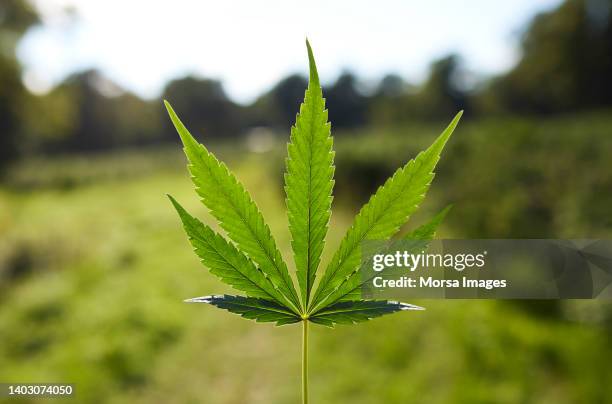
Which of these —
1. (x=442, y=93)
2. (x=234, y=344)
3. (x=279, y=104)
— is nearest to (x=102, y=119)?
(x=279, y=104)

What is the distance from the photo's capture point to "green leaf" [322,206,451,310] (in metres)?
0.31

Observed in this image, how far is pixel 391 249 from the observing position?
0.32m

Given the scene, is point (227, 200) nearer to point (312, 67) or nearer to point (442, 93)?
point (312, 67)

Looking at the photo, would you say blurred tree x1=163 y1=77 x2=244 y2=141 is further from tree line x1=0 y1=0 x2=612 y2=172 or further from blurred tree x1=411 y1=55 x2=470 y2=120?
blurred tree x1=411 y1=55 x2=470 y2=120

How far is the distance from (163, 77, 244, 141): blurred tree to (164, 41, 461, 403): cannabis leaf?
3564 cm

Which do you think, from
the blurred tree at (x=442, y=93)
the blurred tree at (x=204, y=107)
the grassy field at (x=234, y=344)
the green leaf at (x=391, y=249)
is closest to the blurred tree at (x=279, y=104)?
the blurred tree at (x=204, y=107)

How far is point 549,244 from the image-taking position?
16.3ft

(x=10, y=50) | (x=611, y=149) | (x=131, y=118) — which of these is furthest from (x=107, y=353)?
(x=131, y=118)

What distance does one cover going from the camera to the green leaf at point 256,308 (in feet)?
1.08

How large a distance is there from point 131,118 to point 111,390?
108 ft

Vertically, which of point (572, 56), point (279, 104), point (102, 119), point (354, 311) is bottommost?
point (354, 311)

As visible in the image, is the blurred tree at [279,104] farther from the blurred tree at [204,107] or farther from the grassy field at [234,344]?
the grassy field at [234,344]

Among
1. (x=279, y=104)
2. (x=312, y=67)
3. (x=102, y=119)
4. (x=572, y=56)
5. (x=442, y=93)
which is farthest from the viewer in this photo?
(x=102, y=119)

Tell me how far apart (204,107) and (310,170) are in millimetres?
38309
